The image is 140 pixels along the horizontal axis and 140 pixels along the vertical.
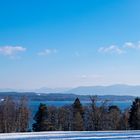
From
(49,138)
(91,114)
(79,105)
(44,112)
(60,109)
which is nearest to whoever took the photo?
(49,138)

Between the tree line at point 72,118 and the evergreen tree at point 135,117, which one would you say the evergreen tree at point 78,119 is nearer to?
the tree line at point 72,118

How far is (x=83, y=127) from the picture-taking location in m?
60.6

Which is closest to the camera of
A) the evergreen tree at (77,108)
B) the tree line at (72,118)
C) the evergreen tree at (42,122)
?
the tree line at (72,118)

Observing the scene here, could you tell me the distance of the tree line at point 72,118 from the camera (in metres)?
56.5

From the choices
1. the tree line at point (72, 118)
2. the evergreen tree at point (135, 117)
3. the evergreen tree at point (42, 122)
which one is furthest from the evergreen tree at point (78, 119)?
the evergreen tree at point (135, 117)

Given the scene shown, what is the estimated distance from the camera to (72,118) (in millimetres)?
63625

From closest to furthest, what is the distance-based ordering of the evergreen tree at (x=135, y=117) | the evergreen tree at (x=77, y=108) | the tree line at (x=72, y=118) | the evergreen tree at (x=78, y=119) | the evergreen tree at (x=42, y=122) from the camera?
the evergreen tree at (x=135, y=117) < the tree line at (x=72, y=118) < the evergreen tree at (x=42, y=122) < the evergreen tree at (x=78, y=119) < the evergreen tree at (x=77, y=108)

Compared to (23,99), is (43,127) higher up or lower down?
lower down

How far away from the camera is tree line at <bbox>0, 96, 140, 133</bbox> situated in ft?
185

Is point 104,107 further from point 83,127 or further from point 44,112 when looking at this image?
point 44,112

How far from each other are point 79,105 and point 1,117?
1358 centimetres

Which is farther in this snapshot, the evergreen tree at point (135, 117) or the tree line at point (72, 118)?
the tree line at point (72, 118)

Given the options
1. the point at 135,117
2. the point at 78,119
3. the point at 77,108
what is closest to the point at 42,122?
the point at 78,119

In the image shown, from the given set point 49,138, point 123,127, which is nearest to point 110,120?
point 123,127
